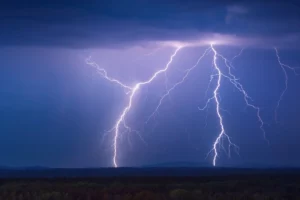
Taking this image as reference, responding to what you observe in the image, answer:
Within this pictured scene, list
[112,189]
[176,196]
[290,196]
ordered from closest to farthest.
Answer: [176,196], [290,196], [112,189]

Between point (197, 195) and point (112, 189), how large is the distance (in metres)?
5.32

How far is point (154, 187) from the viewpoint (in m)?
36.8

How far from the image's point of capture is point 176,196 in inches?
1099

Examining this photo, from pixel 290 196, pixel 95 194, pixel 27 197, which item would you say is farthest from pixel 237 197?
pixel 27 197

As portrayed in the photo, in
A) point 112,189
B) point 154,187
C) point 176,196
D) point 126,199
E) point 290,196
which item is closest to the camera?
point 126,199

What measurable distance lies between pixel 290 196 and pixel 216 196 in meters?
3.73

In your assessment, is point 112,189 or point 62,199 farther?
point 112,189

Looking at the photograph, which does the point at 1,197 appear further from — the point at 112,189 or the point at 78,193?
the point at 112,189

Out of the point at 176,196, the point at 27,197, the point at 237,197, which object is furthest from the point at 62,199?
the point at 237,197

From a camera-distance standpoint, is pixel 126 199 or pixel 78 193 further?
pixel 78 193

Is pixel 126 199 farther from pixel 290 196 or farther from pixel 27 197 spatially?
pixel 290 196

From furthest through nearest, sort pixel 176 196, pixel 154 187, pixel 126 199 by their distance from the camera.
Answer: pixel 154 187 → pixel 176 196 → pixel 126 199

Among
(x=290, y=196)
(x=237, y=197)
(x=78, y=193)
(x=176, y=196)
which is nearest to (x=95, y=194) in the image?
(x=78, y=193)

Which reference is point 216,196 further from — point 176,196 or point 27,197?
point 27,197
